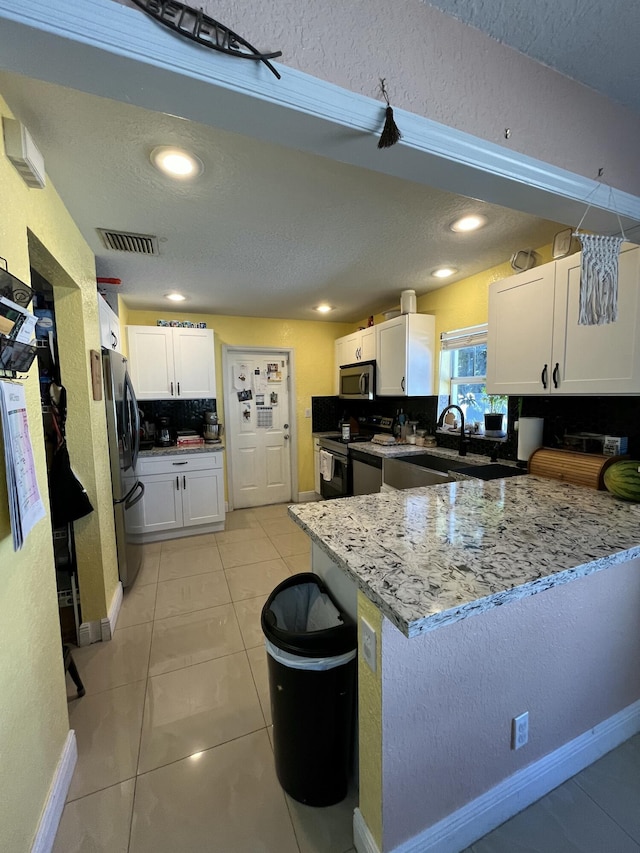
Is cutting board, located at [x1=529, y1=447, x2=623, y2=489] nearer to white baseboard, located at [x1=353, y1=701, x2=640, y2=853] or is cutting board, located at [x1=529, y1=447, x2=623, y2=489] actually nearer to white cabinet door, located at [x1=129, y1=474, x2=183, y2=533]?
A: white baseboard, located at [x1=353, y1=701, x2=640, y2=853]

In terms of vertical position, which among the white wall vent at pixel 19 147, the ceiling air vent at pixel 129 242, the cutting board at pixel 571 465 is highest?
the ceiling air vent at pixel 129 242

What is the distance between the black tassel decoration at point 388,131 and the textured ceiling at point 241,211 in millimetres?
691

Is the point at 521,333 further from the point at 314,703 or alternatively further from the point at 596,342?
the point at 314,703

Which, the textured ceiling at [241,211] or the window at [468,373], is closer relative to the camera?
the textured ceiling at [241,211]

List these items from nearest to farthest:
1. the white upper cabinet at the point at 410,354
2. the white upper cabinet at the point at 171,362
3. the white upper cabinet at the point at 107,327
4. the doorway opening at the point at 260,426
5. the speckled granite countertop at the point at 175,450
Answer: the white upper cabinet at the point at 107,327 < the white upper cabinet at the point at 410,354 < the speckled granite countertop at the point at 175,450 < the white upper cabinet at the point at 171,362 < the doorway opening at the point at 260,426

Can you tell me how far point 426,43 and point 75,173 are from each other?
1424mm

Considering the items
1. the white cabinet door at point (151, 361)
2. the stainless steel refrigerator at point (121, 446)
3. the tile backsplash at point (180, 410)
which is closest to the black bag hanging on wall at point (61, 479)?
the stainless steel refrigerator at point (121, 446)

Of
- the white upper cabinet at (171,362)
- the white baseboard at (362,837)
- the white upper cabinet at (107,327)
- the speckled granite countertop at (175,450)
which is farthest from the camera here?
the white upper cabinet at (171,362)

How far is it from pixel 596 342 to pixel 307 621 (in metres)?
1.86

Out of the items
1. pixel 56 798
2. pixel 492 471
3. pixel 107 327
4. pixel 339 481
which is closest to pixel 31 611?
pixel 56 798

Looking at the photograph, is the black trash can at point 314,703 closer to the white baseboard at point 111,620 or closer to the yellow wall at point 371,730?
the yellow wall at point 371,730

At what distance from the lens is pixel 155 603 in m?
2.38

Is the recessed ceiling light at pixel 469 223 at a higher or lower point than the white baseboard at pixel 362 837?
higher

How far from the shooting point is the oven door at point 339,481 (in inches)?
142
